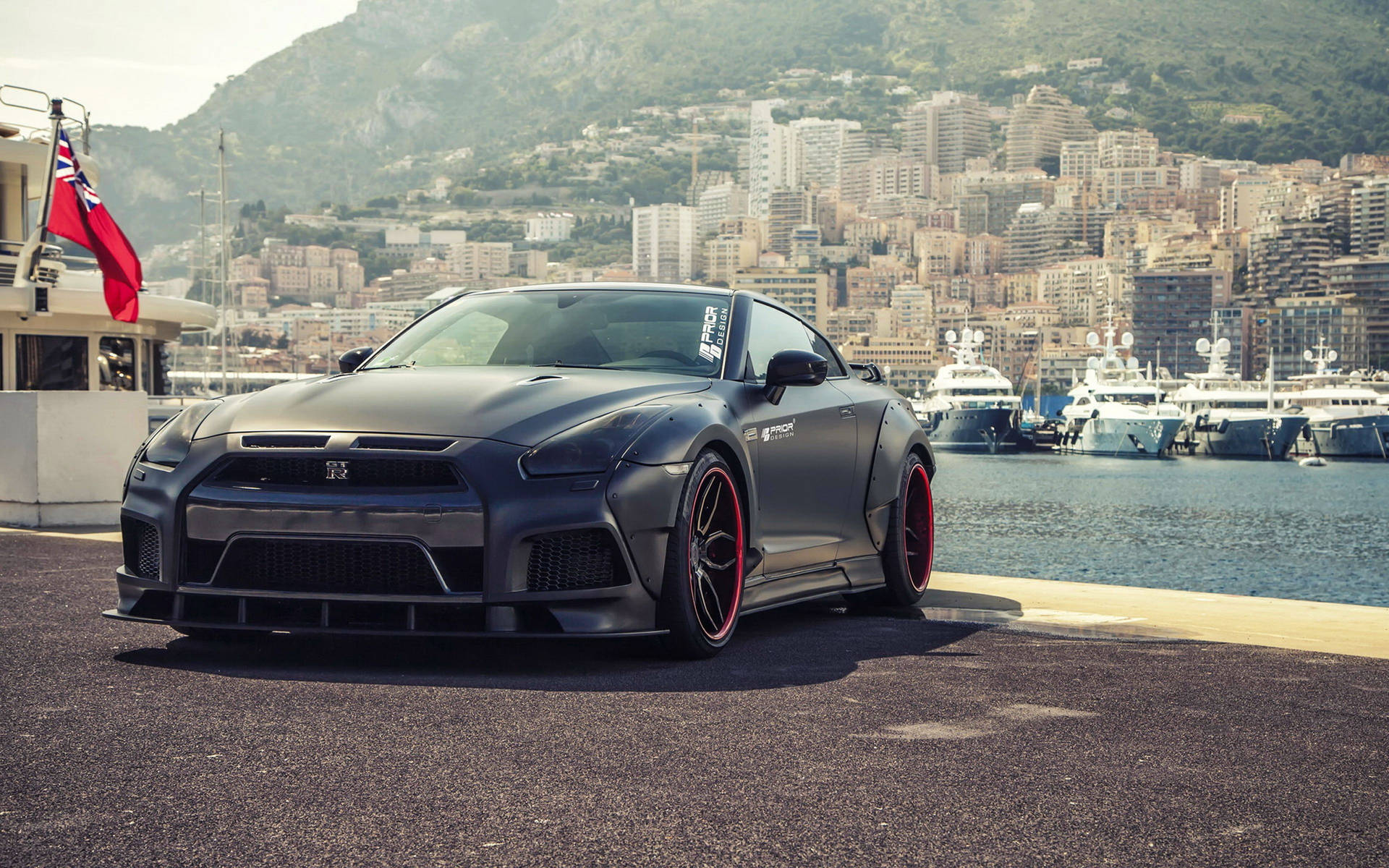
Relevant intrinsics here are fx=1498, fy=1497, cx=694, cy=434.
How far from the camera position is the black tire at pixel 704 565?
4.71 meters

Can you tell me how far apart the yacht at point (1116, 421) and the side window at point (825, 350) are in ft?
298

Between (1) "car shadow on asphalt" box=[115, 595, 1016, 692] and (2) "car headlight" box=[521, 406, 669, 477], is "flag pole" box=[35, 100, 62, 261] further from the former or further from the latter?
(2) "car headlight" box=[521, 406, 669, 477]

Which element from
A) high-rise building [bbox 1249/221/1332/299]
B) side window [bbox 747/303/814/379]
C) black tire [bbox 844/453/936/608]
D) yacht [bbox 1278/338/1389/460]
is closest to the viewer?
side window [bbox 747/303/814/379]

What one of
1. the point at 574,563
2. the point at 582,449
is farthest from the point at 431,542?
the point at 582,449

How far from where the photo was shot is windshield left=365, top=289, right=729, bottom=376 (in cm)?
562

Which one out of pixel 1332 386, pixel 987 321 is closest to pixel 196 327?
pixel 1332 386

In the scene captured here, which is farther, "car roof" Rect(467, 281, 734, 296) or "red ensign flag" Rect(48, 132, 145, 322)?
"red ensign flag" Rect(48, 132, 145, 322)

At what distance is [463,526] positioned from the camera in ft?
14.4

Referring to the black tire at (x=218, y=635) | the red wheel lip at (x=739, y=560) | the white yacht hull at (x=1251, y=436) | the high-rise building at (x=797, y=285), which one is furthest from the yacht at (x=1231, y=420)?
the black tire at (x=218, y=635)

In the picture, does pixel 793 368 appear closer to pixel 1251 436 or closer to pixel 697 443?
pixel 697 443

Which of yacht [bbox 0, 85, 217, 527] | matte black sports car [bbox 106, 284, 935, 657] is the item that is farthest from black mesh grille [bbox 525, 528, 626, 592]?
yacht [bbox 0, 85, 217, 527]

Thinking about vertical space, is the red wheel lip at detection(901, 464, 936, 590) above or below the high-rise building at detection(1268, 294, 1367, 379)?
below

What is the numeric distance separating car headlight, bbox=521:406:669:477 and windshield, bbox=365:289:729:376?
859 mm

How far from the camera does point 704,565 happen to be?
4.98m
